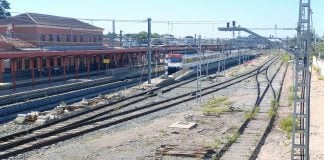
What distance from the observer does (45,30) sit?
177 ft

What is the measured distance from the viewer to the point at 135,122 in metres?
23.6

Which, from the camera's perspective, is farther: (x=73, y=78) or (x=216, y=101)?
(x=73, y=78)

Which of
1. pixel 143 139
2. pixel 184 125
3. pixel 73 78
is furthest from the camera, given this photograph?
pixel 73 78

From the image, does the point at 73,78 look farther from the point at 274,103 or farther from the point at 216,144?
the point at 216,144

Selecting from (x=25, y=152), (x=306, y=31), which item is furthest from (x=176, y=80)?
(x=306, y=31)

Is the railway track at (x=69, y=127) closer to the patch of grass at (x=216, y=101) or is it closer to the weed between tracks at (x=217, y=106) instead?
the patch of grass at (x=216, y=101)

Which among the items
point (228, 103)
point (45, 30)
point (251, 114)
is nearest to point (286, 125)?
point (251, 114)

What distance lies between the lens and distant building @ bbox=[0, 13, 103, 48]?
52594mm

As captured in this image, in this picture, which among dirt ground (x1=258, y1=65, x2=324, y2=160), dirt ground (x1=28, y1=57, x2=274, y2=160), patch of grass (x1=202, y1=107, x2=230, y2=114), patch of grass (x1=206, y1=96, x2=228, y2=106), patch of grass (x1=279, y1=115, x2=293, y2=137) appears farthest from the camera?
patch of grass (x1=206, y1=96, x2=228, y2=106)

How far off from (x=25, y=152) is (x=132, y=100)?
15.9m

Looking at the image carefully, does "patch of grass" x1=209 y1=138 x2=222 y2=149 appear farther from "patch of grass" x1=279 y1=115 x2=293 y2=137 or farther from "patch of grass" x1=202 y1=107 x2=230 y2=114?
"patch of grass" x1=202 y1=107 x2=230 y2=114

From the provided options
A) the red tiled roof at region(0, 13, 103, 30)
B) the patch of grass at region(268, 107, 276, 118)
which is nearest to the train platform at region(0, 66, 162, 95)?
the red tiled roof at region(0, 13, 103, 30)

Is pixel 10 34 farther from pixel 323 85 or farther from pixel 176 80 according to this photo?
pixel 323 85

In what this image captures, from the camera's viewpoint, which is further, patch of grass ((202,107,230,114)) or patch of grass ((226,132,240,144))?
→ patch of grass ((202,107,230,114))
